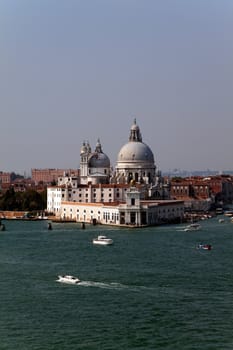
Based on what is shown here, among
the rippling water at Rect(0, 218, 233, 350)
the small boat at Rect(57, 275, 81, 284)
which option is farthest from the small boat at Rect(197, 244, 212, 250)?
the small boat at Rect(57, 275, 81, 284)

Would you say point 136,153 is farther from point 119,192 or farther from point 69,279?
point 69,279

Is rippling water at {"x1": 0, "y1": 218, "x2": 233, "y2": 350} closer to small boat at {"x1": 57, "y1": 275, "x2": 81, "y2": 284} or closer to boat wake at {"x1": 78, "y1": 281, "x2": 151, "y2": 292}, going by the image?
boat wake at {"x1": 78, "y1": 281, "x2": 151, "y2": 292}

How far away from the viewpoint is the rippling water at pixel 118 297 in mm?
7699

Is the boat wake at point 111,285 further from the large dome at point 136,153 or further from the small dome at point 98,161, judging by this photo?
the small dome at point 98,161

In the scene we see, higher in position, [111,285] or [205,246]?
[205,246]

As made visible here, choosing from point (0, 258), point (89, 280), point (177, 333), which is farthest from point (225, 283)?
point (0, 258)

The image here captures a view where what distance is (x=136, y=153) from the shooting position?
26.9 metres

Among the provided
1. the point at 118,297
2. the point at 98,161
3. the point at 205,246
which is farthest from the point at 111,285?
the point at 98,161

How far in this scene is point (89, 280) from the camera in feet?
35.7

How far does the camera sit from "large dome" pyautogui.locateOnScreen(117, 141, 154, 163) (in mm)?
26844

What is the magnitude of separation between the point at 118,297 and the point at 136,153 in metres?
17.5

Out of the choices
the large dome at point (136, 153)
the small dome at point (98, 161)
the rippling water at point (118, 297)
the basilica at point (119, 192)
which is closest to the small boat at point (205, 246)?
the rippling water at point (118, 297)

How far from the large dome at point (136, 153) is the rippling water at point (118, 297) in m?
10.9

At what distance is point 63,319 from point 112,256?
5460 mm
